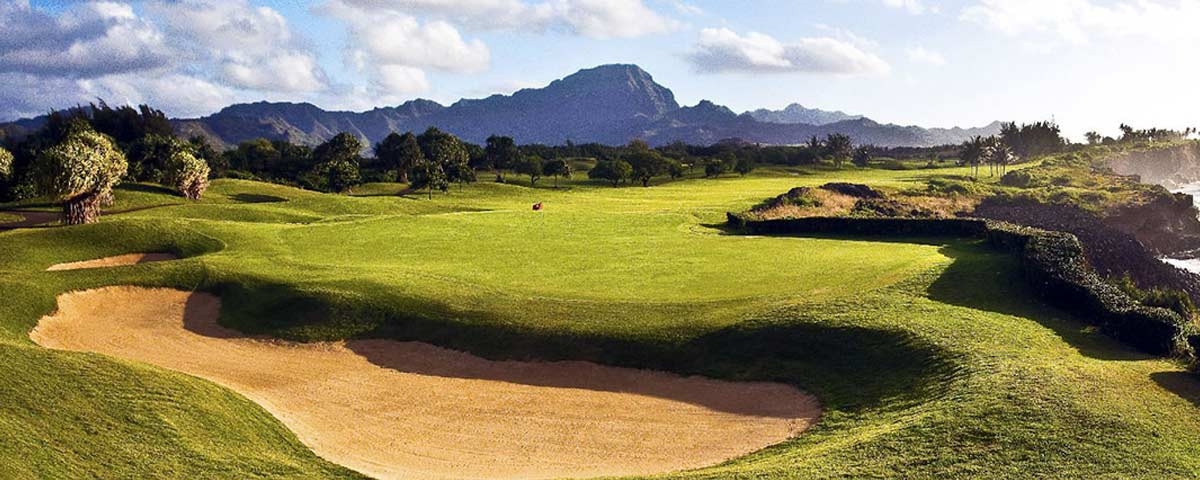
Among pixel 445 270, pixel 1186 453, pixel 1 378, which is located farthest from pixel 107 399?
pixel 1186 453

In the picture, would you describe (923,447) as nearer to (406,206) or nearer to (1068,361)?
(1068,361)

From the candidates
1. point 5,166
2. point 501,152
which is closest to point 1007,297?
point 5,166

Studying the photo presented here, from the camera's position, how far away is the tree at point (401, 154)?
447 feet

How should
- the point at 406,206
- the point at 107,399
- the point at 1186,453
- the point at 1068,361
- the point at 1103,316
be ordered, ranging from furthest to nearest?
the point at 406,206, the point at 1103,316, the point at 1068,361, the point at 107,399, the point at 1186,453

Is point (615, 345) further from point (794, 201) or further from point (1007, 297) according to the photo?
point (794, 201)

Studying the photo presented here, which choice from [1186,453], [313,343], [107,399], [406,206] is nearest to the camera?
[1186,453]

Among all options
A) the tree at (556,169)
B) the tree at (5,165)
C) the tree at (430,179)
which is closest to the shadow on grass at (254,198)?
the tree at (430,179)

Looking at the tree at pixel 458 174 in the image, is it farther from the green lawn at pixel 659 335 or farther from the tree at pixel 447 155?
the green lawn at pixel 659 335

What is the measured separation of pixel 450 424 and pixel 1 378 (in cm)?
1357

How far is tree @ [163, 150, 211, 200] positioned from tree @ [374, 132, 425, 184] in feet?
149

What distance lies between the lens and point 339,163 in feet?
385

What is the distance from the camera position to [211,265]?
44.5 meters

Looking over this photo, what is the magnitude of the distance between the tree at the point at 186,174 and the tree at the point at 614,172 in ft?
231

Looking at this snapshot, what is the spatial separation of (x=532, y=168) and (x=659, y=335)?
109560 millimetres
